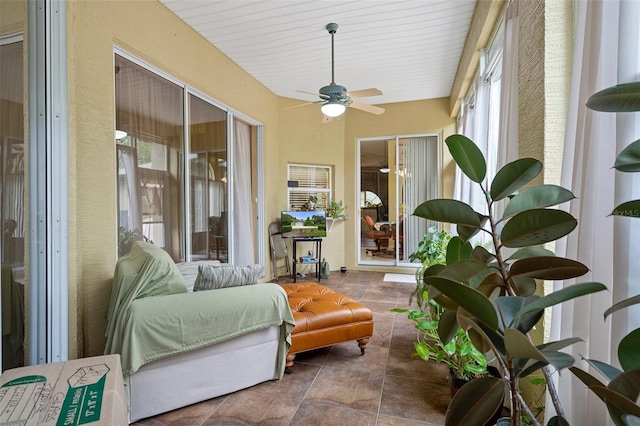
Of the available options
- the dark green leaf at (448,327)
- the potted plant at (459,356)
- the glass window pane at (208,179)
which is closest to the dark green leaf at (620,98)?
the dark green leaf at (448,327)

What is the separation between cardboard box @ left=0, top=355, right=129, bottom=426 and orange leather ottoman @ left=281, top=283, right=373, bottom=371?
4.48 ft

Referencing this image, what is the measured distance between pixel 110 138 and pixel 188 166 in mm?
1009

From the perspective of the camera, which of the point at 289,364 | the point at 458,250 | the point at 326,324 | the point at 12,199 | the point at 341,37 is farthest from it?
the point at 341,37

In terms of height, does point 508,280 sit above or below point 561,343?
above

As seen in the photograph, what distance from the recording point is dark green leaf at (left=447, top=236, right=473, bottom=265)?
41.8 inches

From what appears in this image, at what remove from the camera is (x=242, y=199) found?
4.55 m

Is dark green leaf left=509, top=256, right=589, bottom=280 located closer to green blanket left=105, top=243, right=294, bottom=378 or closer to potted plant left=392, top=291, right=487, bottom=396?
potted plant left=392, top=291, right=487, bottom=396

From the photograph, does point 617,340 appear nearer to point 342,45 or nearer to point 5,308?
point 5,308

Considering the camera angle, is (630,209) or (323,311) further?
(323,311)

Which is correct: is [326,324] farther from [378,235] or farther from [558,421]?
[378,235]

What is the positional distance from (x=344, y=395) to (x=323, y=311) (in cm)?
64

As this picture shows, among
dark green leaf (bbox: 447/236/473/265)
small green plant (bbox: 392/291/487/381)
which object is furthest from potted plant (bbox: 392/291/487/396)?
dark green leaf (bbox: 447/236/473/265)

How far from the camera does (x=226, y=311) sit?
6.37 feet

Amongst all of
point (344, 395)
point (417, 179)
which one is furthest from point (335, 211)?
point (344, 395)
